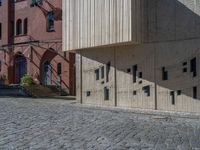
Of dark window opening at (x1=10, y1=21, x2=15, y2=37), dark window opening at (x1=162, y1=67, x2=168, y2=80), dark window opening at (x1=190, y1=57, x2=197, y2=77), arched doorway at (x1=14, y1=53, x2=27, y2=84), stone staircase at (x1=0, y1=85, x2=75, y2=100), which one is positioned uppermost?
dark window opening at (x1=10, y1=21, x2=15, y2=37)

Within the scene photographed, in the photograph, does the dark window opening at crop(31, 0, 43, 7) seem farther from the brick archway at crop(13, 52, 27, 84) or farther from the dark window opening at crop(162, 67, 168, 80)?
the dark window opening at crop(162, 67, 168, 80)

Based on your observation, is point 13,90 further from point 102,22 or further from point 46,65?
point 102,22

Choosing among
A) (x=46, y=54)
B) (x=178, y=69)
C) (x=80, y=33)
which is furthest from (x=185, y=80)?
(x=46, y=54)

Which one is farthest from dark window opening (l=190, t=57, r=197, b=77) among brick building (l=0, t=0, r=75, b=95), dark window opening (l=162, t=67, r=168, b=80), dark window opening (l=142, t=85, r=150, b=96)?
brick building (l=0, t=0, r=75, b=95)

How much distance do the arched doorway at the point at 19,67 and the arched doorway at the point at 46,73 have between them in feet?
10.3

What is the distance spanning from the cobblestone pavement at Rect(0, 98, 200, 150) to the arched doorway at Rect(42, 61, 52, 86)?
1998 centimetres

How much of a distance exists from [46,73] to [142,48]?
1762 centimetres

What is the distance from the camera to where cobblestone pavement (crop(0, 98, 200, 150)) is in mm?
8633

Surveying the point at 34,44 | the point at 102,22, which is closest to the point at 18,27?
the point at 34,44

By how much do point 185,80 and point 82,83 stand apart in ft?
21.8

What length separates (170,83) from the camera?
56.4 ft

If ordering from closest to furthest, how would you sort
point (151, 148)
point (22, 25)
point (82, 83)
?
point (151, 148), point (82, 83), point (22, 25)

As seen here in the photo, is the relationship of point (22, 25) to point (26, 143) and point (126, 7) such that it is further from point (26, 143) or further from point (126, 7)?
point (26, 143)

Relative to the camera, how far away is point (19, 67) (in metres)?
37.5
